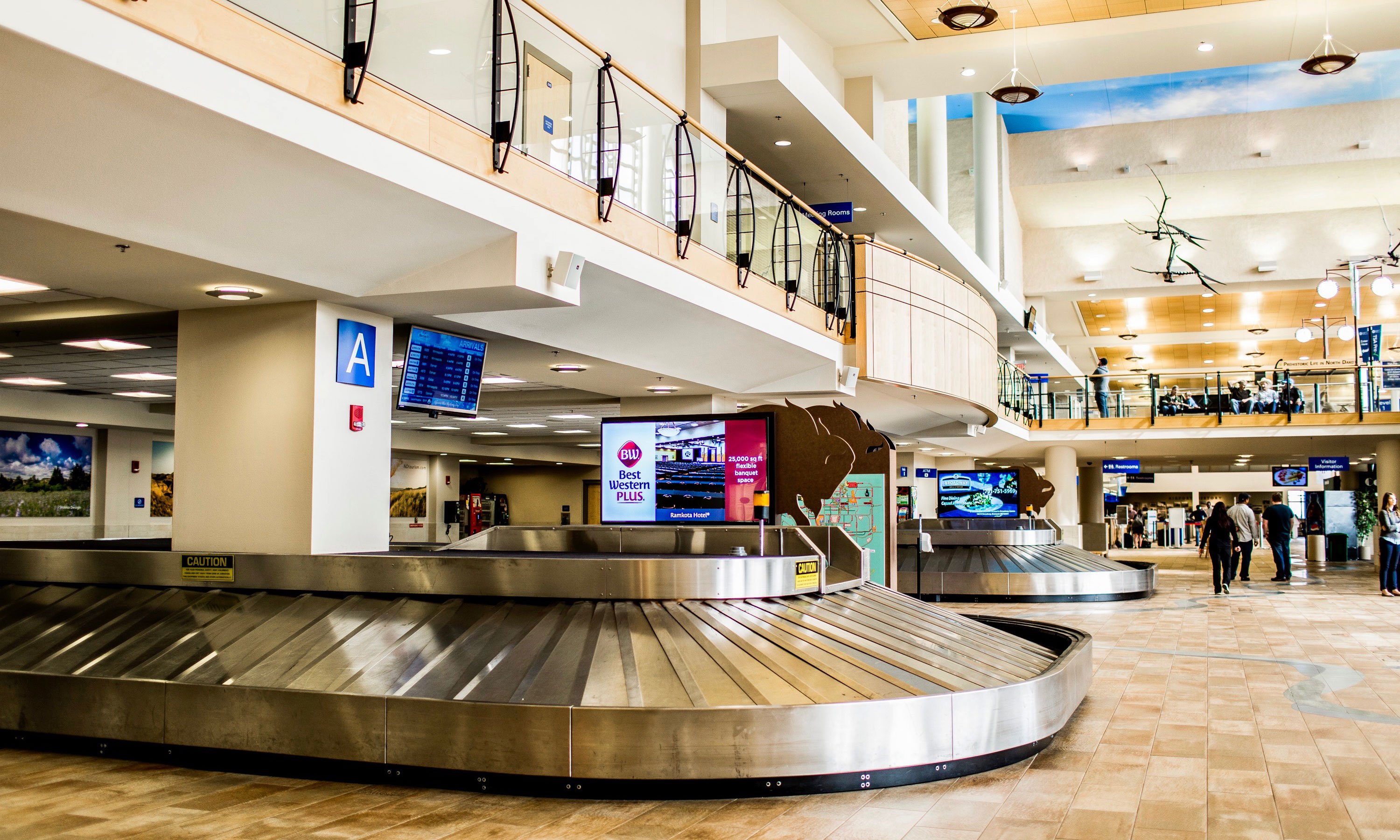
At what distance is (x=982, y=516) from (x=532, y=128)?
58.6 ft

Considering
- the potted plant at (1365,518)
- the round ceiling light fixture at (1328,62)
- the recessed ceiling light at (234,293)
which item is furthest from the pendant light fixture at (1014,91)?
the potted plant at (1365,518)

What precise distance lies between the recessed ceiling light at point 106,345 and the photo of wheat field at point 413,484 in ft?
56.8

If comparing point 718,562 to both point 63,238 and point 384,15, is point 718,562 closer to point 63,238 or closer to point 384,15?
point 384,15

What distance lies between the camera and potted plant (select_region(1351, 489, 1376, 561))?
1176 inches

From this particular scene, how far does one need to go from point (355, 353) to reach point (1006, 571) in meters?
13.3

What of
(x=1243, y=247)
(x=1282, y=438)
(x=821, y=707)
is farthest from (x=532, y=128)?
(x=1243, y=247)

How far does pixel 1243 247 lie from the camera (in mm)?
30875

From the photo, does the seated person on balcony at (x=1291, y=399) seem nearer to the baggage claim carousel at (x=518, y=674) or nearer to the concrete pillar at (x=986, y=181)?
the concrete pillar at (x=986, y=181)

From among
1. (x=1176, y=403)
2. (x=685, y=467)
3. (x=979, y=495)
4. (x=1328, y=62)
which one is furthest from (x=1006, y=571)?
(x=1176, y=403)

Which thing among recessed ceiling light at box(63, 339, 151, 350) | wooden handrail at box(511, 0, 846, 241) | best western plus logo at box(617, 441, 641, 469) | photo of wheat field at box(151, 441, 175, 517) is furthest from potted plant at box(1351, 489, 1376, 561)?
recessed ceiling light at box(63, 339, 151, 350)

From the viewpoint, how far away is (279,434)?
752cm

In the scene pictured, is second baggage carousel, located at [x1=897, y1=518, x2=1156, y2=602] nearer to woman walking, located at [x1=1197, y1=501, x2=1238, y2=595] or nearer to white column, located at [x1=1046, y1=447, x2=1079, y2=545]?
woman walking, located at [x1=1197, y1=501, x2=1238, y2=595]

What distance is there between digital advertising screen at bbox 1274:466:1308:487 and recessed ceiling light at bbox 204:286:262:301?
44240mm

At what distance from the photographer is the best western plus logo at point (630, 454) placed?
1069cm
